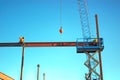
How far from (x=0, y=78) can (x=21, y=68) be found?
11055 millimetres

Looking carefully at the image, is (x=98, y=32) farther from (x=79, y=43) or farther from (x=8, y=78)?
(x=8, y=78)

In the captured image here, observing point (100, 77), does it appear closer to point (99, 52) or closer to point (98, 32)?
point (99, 52)

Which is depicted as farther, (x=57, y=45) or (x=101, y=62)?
(x=57, y=45)

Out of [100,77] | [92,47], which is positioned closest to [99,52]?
[92,47]

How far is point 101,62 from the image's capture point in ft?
140

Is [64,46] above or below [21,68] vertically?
above

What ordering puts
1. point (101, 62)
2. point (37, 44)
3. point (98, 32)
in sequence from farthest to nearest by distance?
point (37, 44), point (98, 32), point (101, 62)

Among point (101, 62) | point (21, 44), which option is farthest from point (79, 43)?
point (21, 44)

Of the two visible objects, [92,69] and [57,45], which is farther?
[57,45]

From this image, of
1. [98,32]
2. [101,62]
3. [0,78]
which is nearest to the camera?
[0,78]

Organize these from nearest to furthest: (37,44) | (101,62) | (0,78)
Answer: (0,78) → (101,62) → (37,44)

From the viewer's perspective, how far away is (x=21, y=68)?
4428 centimetres

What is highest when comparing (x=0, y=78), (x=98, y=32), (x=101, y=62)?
(x=98, y=32)

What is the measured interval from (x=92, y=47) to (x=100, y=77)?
540cm
